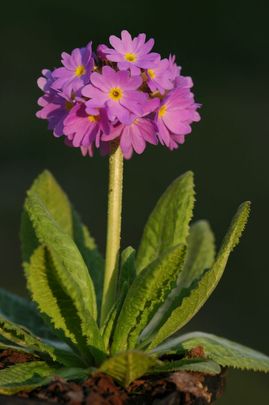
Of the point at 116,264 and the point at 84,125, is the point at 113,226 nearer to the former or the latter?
the point at 116,264

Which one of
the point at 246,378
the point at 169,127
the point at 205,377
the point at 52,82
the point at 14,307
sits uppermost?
the point at 52,82

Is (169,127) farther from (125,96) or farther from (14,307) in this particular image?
(14,307)

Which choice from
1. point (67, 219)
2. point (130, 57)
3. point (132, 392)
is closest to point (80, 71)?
point (130, 57)

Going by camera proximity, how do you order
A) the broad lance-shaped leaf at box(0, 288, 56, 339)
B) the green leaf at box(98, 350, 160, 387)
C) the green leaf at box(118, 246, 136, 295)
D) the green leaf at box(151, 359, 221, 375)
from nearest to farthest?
the green leaf at box(98, 350, 160, 387) → the green leaf at box(151, 359, 221, 375) → the green leaf at box(118, 246, 136, 295) → the broad lance-shaped leaf at box(0, 288, 56, 339)

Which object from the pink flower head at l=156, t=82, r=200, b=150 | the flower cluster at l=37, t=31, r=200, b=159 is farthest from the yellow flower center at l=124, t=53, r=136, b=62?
the pink flower head at l=156, t=82, r=200, b=150

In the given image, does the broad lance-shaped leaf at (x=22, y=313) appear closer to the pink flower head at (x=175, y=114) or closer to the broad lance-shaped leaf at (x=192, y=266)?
the broad lance-shaped leaf at (x=192, y=266)

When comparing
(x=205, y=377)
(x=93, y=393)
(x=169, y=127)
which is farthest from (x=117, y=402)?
(x=169, y=127)

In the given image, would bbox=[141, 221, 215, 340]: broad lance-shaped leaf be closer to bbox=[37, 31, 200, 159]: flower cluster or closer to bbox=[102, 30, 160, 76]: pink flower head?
bbox=[37, 31, 200, 159]: flower cluster
